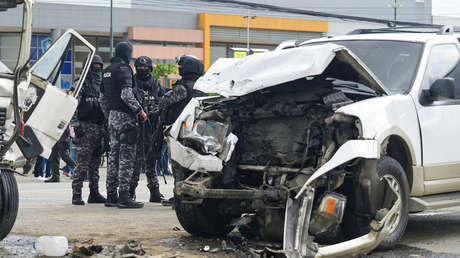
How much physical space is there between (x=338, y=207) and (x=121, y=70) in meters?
4.65

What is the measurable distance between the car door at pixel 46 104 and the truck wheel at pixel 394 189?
3307mm

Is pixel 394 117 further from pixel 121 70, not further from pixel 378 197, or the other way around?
pixel 121 70

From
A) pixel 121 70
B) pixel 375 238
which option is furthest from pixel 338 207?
pixel 121 70

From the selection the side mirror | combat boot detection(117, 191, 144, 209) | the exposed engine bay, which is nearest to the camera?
the exposed engine bay

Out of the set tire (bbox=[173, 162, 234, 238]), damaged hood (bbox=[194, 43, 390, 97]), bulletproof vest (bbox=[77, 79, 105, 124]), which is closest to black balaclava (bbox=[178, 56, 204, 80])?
bulletproof vest (bbox=[77, 79, 105, 124])

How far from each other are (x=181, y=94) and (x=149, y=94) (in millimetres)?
1055

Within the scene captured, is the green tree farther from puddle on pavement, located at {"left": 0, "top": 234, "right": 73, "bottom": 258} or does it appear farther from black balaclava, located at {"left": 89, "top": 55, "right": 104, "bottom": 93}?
puddle on pavement, located at {"left": 0, "top": 234, "right": 73, "bottom": 258}

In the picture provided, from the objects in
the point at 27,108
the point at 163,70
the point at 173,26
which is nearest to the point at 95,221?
the point at 27,108

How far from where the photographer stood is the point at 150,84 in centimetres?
1097

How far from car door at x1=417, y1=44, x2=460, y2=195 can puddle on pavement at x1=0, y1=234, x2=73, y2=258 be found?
332 cm

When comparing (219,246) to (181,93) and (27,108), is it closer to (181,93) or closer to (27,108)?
(27,108)

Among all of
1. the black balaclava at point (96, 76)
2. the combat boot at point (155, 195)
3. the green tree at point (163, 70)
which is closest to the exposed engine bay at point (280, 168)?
the combat boot at point (155, 195)

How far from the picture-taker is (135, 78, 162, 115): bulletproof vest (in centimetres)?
1080

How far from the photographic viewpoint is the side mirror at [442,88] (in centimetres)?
755
